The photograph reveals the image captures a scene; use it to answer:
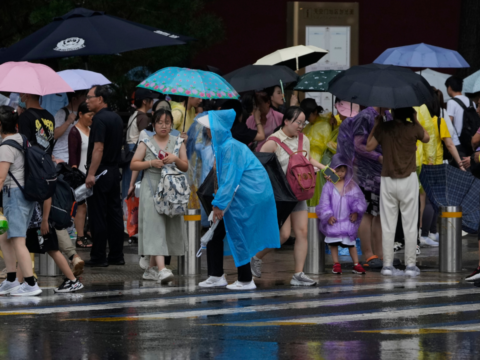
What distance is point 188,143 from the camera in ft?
38.4

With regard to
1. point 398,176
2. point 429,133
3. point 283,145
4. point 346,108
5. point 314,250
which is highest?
point 346,108

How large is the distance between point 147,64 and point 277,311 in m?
8.25

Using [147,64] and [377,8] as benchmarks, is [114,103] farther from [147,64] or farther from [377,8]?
[377,8]

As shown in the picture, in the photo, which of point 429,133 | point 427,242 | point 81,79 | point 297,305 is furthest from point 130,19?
point 297,305

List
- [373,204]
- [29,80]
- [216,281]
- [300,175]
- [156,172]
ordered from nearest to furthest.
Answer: [216,281], [300,175], [29,80], [156,172], [373,204]

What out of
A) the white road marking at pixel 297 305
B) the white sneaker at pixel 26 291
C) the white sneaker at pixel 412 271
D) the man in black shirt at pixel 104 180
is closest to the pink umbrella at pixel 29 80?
the man in black shirt at pixel 104 180

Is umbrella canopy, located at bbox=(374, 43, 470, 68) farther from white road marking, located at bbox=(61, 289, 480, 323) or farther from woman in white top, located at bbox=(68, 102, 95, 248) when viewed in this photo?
white road marking, located at bbox=(61, 289, 480, 323)

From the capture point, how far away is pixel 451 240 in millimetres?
11758

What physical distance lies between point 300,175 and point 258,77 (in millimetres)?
2816

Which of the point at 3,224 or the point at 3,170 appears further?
the point at 3,170

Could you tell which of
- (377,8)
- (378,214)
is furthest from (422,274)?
(377,8)

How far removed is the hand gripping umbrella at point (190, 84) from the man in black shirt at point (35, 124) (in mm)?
1265

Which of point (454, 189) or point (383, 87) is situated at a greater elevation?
point (383, 87)

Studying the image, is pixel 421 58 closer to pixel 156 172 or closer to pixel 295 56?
pixel 295 56
